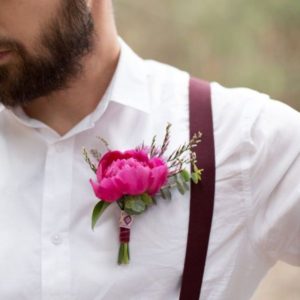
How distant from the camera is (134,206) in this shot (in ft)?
4.03

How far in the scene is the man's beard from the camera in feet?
4.17

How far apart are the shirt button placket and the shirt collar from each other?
79 mm

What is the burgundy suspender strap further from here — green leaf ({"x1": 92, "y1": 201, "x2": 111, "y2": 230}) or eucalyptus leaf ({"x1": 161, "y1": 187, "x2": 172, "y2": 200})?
green leaf ({"x1": 92, "y1": 201, "x2": 111, "y2": 230})

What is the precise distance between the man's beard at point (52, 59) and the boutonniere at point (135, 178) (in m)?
0.15

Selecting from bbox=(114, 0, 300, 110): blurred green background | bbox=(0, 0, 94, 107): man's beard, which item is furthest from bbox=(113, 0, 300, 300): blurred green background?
bbox=(0, 0, 94, 107): man's beard

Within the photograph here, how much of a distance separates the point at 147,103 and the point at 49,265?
0.34 metres

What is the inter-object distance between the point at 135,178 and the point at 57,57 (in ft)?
0.90

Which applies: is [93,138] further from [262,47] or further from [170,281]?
[262,47]

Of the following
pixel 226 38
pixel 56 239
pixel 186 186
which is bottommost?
pixel 226 38

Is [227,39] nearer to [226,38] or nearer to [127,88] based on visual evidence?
[226,38]

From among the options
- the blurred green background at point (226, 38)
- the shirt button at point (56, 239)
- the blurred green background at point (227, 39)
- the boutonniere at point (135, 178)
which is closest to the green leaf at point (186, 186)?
the boutonniere at point (135, 178)

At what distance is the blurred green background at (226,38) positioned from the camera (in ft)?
11.5

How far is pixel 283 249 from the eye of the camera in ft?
4.21

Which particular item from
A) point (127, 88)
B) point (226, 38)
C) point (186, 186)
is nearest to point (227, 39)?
point (226, 38)
